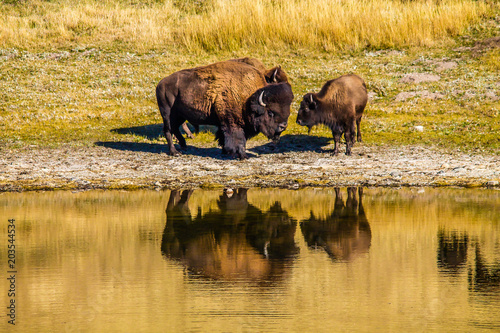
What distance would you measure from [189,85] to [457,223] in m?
8.90

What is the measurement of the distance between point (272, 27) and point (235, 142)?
1241cm

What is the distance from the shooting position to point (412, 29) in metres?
26.4

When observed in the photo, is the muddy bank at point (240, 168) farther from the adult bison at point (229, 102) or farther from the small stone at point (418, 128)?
the small stone at point (418, 128)

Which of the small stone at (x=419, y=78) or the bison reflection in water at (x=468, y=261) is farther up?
the small stone at (x=419, y=78)

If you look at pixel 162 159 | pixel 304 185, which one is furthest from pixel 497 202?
pixel 162 159

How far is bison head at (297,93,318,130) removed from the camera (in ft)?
55.2

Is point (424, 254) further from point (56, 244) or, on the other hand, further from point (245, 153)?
point (245, 153)

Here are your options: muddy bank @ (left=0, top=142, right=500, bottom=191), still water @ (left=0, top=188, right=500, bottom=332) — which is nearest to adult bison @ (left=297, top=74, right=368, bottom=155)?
muddy bank @ (left=0, top=142, right=500, bottom=191)

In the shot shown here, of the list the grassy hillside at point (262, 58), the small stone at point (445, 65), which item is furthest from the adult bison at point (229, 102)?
the small stone at point (445, 65)

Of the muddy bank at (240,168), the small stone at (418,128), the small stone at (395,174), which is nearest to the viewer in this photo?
the muddy bank at (240,168)

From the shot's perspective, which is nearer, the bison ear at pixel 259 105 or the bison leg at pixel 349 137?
the bison ear at pixel 259 105

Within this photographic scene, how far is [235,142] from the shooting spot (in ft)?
52.6

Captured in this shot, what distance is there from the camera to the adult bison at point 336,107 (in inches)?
656

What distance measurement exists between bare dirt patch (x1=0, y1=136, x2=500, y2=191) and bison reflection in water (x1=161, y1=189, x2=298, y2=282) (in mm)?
2429
